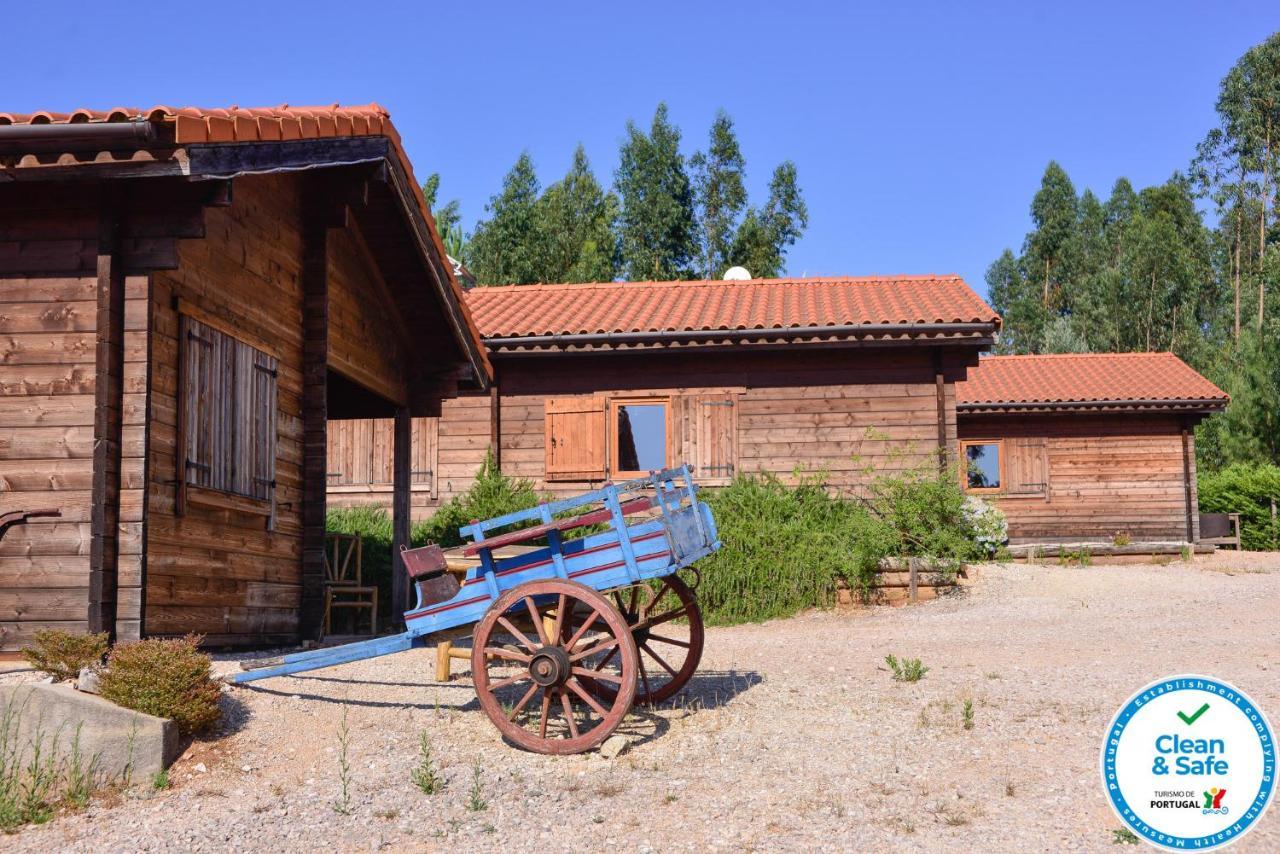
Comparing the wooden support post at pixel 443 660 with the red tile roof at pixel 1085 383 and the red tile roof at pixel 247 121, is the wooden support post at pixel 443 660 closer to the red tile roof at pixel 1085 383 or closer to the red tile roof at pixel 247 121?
the red tile roof at pixel 247 121

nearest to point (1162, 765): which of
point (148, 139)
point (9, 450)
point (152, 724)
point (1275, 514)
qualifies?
point (152, 724)

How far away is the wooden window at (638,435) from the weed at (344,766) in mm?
9597

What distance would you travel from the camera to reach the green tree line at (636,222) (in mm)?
40812

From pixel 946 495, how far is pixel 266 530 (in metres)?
8.40

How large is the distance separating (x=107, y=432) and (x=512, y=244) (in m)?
33.7

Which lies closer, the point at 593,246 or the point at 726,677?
the point at 726,677

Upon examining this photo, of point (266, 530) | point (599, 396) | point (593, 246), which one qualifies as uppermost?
point (593, 246)

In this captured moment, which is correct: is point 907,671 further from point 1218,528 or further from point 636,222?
point 636,222

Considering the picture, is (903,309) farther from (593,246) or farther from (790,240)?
(790,240)

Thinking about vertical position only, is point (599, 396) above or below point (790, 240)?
below

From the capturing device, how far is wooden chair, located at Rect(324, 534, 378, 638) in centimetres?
1339

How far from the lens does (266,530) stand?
981cm

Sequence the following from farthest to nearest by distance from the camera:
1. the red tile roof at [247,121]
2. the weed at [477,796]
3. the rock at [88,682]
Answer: the red tile roof at [247,121]
the rock at [88,682]
the weed at [477,796]

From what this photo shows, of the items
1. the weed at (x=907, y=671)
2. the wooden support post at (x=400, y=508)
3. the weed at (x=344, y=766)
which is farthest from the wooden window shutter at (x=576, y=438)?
the weed at (x=344, y=766)
